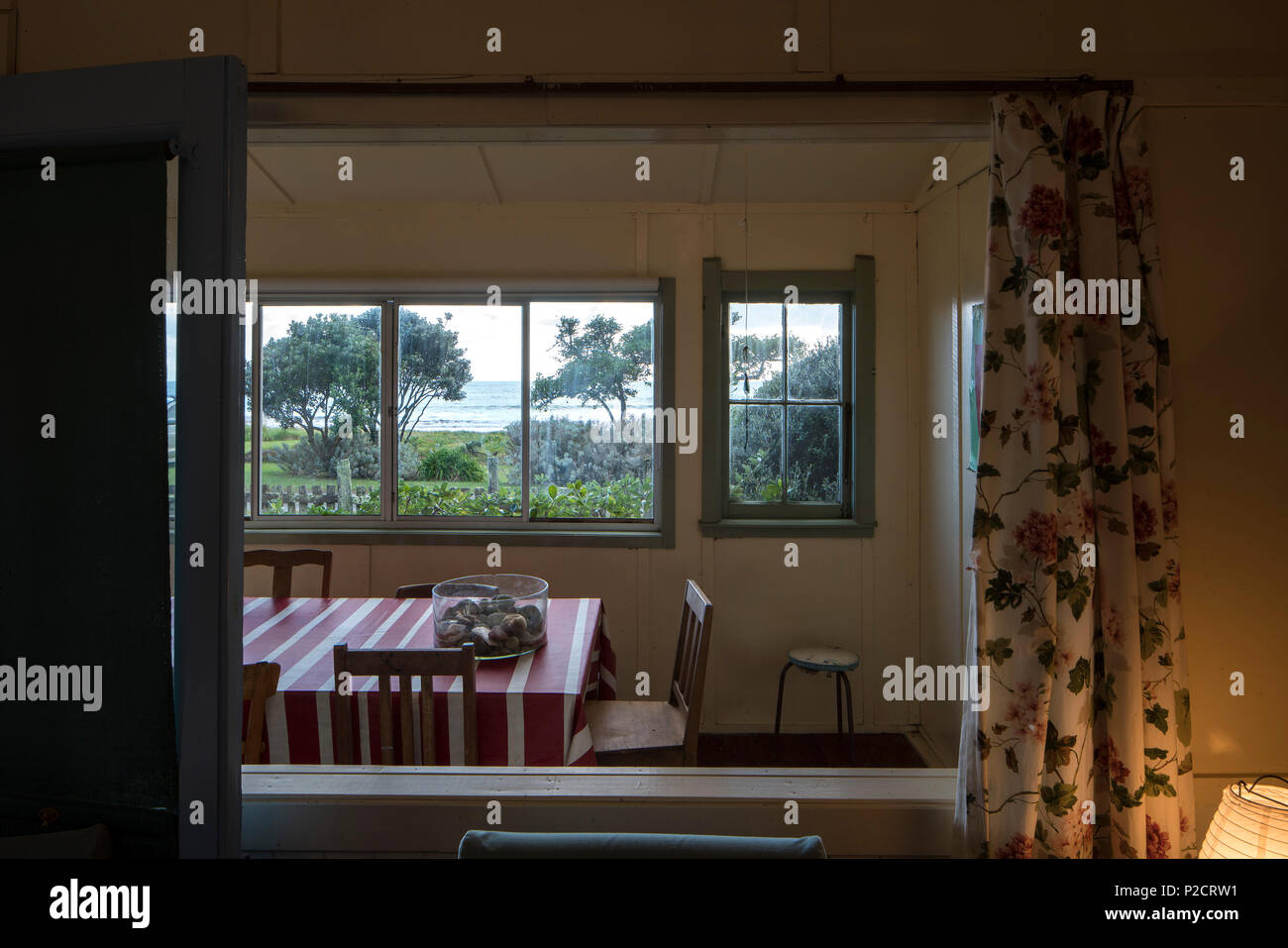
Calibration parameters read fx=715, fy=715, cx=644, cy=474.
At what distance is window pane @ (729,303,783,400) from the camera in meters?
3.39

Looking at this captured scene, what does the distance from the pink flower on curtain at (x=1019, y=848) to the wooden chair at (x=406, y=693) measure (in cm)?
113

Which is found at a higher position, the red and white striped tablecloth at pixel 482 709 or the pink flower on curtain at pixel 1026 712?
the pink flower on curtain at pixel 1026 712

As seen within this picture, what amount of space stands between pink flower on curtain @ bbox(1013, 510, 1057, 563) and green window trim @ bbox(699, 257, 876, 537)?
80.8 inches

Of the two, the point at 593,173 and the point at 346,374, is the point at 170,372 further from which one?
the point at 346,374

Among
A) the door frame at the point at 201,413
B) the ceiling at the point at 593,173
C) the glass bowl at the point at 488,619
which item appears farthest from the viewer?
the ceiling at the point at 593,173

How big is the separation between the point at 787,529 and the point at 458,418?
168cm

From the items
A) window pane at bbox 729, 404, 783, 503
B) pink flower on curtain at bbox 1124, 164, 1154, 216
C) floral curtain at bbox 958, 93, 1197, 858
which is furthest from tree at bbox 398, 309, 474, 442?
pink flower on curtain at bbox 1124, 164, 1154, 216

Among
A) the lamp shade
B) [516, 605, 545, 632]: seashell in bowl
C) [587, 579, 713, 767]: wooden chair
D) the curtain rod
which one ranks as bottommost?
[587, 579, 713, 767]: wooden chair

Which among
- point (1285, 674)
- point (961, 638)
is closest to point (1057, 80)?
point (1285, 674)

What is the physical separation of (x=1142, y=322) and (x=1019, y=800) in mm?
883

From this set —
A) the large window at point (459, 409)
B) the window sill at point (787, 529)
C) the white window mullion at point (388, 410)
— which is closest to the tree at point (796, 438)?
the window sill at point (787, 529)

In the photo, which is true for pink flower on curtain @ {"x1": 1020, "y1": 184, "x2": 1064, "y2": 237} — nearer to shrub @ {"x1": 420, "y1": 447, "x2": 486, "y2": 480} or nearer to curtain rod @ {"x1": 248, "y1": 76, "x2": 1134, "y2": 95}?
curtain rod @ {"x1": 248, "y1": 76, "x2": 1134, "y2": 95}

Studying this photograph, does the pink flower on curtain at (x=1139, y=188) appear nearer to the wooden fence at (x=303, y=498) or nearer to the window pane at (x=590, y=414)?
the window pane at (x=590, y=414)

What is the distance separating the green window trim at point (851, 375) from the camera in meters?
3.33
